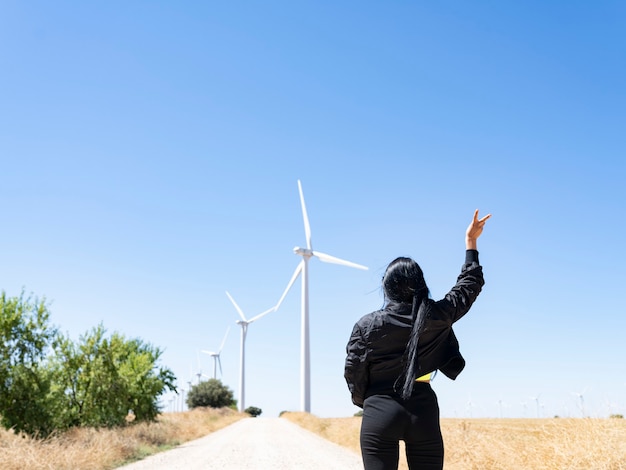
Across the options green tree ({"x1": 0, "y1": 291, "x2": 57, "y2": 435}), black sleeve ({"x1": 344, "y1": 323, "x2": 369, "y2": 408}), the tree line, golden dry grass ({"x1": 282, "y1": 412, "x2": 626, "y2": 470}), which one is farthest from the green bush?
black sleeve ({"x1": 344, "y1": 323, "x2": 369, "y2": 408})

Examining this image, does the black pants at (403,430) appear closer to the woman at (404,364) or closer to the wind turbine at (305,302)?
the woman at (404,364)

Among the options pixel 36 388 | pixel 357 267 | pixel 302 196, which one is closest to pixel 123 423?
pixel 36 388

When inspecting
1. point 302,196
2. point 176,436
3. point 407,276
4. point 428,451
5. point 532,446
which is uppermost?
point 302,196

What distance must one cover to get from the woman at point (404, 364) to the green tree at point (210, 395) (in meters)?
84.8

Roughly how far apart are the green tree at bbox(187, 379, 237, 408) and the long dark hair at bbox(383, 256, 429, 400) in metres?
84.9

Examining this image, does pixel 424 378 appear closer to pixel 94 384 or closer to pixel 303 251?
pixel 94 384

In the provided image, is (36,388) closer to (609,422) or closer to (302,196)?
(609,422)

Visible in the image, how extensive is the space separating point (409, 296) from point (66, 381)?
75.8 ft

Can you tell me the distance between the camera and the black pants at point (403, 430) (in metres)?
3.01

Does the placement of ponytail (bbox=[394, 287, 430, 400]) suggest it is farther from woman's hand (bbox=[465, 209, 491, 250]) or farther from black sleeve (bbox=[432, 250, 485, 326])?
woman's hand (bbox=[465, 209, 491, 250])

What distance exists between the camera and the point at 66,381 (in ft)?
75.9

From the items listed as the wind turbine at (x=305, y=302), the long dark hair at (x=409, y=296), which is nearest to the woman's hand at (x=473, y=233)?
the long dark hair at (x=409, y=296)

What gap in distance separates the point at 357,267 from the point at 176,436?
71.5 ft

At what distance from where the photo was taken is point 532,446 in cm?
888
